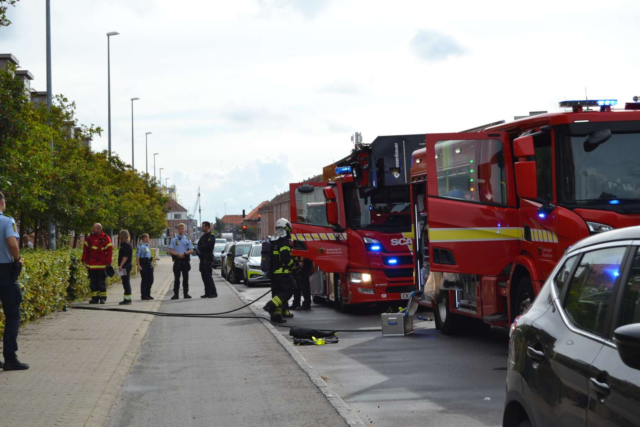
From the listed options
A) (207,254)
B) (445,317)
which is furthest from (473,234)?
(207,254)

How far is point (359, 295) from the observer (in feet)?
53.8

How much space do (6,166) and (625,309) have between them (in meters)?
13.4

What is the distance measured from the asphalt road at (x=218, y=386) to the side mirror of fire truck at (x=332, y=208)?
157 inches

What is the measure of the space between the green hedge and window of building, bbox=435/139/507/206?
6420mm

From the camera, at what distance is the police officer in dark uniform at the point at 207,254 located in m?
22.3

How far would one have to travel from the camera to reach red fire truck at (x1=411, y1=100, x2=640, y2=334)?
8922 millimetres

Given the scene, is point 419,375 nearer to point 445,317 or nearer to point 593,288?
point 445,317

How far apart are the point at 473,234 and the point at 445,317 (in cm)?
251

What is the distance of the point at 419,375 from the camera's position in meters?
9.30

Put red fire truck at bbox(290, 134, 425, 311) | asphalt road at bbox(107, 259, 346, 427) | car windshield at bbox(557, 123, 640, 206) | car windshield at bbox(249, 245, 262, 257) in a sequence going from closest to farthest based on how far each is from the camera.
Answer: asphalt road at bbox(107, 259, 346, 427) < car windshield at bbox(557, 123, 640, 206) < red fire truck at bbox(290, 134, 425, 311) < car windshield at bbox(249, 245, 262, 257)

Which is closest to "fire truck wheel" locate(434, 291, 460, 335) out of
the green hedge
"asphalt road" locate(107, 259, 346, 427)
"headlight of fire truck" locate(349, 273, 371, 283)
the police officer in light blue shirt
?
"asphalt road" locate(107, 259, 346, 427)

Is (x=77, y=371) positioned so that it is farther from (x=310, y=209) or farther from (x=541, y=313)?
(x=310, y=209)

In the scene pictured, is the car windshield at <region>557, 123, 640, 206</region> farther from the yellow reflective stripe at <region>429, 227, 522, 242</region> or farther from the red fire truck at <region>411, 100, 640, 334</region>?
the yellow reflective stripe at <region>429, 227, 522, 242</region>

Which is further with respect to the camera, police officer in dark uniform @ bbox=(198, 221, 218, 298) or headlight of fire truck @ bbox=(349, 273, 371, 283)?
police officer in dark uniform @ bbox=(198, 221, 218, 298)
